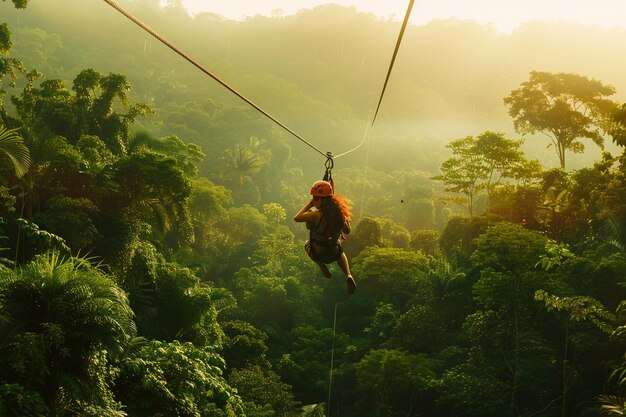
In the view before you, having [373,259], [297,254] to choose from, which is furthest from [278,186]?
[373,259]

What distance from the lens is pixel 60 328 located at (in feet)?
23.2

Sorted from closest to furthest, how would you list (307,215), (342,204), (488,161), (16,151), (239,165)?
(307,215) → (342,204) → (16,151) → (488,161) → (239,165)

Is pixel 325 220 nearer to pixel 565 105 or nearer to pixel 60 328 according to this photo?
pixel 60 328

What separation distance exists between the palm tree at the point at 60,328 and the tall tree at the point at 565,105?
23.3 meters

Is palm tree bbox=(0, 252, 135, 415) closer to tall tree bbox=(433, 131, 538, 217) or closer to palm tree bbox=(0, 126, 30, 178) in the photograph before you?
palm tree bbox=(0, 126, 30, 178)

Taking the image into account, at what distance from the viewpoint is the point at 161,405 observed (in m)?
9.47

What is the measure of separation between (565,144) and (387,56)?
68443mm

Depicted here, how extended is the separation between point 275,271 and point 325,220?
1156 inches

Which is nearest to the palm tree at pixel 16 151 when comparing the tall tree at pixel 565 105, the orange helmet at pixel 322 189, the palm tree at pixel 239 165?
the orange helmet at pixel 322 189

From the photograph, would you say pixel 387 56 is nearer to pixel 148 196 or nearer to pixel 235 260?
pixel 235 260

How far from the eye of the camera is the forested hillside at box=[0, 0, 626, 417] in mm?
8695

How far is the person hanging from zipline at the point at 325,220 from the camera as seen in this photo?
5922 millimetres

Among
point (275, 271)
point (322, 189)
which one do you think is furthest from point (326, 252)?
point (275, 271)

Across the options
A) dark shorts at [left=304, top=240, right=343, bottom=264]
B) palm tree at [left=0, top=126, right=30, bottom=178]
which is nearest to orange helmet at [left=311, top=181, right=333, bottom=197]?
dark shorts at [left=304, top=240, right=343, bottom=264]
